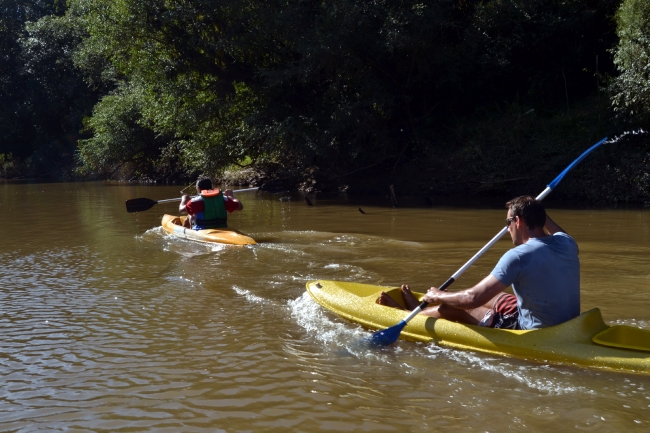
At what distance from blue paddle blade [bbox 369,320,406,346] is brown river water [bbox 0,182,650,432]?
0.06 metres

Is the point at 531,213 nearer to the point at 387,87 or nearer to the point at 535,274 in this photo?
the point at 535,274

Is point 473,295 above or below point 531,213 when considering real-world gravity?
below

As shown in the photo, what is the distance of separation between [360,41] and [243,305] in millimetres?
11855

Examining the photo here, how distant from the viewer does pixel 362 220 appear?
12977 mm

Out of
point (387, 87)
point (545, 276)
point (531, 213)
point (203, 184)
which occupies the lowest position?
point (545, 276)

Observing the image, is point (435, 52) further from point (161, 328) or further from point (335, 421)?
point (335, 421)

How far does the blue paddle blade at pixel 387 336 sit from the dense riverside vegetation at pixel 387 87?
11.7 meters

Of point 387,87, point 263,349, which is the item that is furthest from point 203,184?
point 387,87

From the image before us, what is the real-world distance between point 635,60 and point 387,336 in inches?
474

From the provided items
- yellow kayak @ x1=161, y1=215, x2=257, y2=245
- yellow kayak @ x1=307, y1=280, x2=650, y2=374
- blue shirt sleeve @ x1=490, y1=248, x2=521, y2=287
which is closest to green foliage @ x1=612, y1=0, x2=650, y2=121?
yellow kayak @ x1=161, y1=215, x2=257, y2=245

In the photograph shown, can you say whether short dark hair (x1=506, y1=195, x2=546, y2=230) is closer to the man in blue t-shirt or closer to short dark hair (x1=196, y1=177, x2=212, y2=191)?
the man in blue t-shirt

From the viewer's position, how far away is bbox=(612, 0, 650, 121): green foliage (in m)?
14.1

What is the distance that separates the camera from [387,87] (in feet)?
58.9

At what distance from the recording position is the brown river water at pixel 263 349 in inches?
147
